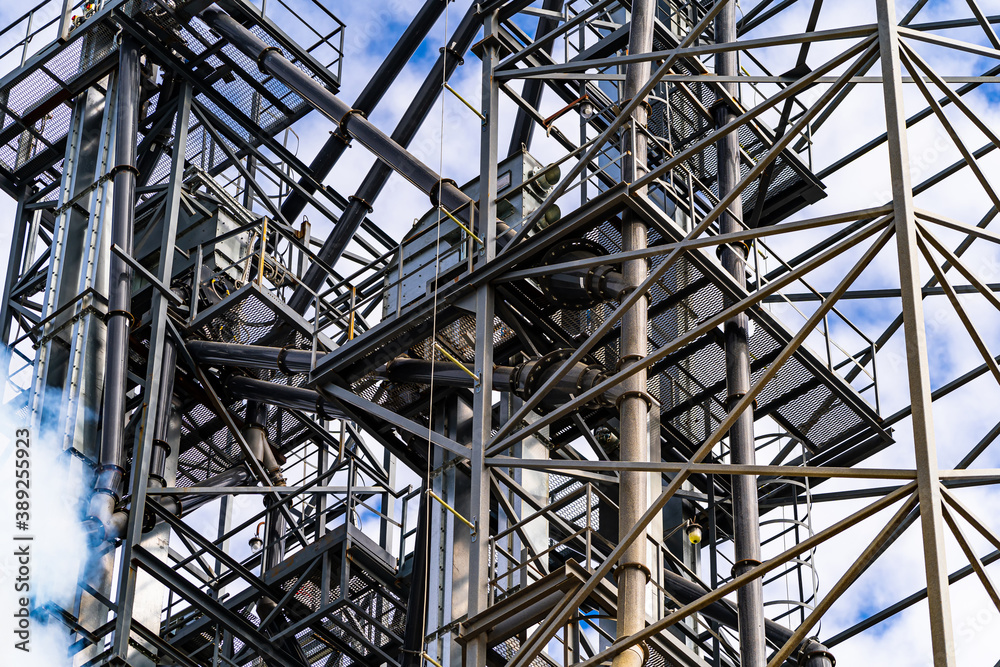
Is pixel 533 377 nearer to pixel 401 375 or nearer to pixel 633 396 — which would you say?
pixel 633 396

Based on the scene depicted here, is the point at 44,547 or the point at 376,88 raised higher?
the point at 376,88

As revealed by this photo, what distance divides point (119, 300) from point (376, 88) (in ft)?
27.5

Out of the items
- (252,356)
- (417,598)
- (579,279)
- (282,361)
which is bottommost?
(417,598)

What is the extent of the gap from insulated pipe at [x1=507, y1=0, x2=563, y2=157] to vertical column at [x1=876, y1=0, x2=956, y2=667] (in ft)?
39.0

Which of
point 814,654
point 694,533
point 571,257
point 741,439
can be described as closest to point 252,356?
point 571,257

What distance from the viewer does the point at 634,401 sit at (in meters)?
18.6

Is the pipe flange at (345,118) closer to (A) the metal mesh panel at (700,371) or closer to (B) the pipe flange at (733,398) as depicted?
(A) the metal mesh panel at (700,371)

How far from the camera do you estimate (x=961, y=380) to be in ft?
88.6

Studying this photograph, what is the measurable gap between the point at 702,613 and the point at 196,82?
45.2ft

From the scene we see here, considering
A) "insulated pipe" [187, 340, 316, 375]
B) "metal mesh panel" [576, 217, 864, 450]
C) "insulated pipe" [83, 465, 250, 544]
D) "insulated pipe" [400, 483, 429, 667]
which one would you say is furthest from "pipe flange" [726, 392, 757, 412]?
"insulated pipe" [83, 465, 250, 544]

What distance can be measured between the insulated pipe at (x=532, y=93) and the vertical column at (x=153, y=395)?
6194 millimetres

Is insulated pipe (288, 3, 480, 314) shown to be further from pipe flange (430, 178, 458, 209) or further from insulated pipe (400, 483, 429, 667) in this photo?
insulated pipe (400, 483, 429, 667)

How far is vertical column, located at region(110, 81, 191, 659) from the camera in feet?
76.4

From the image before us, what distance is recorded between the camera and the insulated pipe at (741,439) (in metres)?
20.7
